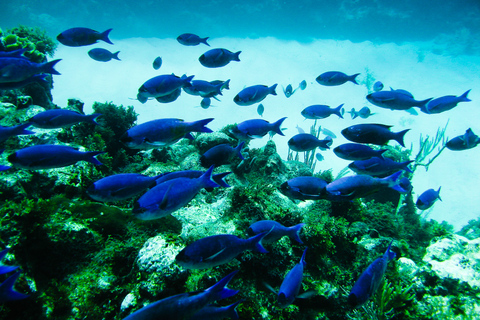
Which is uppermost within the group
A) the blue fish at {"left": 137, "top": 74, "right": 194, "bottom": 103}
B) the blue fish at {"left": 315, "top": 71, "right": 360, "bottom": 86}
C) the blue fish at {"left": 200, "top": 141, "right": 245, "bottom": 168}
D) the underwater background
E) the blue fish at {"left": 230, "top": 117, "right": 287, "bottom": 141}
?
the blue fish at {"left": 315, "top": 71, "right": 360, "bottom": 86}

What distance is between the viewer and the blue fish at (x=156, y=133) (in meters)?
2.41

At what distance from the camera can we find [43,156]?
7.73 feet

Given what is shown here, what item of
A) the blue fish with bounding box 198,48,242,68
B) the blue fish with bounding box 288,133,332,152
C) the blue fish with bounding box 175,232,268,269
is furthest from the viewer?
the blue fish with bounding box 198,48,242,68

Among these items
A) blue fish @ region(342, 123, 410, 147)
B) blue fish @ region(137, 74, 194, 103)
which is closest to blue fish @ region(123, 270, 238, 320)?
blue fish @ region(342, 123, 410, 147)

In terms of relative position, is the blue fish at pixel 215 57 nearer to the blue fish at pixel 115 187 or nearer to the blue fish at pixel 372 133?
the blue fish at pixel 372 133

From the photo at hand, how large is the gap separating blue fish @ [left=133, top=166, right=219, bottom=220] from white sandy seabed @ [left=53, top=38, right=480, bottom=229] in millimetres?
8957

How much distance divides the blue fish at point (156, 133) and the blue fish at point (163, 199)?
0.71 metres

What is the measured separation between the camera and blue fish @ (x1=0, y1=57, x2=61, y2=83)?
3010mm

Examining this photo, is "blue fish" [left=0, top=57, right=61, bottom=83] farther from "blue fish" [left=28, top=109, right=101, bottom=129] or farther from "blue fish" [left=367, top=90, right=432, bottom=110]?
"blue fish" [left=367, top=90, right=432, bottom=110]

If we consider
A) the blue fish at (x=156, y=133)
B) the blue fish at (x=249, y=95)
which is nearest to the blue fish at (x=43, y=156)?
the blue fish at (x=156, y=133)

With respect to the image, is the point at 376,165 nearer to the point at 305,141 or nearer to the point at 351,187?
the point at 351,187

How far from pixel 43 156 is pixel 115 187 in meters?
0.99

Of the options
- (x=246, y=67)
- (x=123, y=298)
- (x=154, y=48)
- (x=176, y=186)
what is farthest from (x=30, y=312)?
(x=154, y=48)

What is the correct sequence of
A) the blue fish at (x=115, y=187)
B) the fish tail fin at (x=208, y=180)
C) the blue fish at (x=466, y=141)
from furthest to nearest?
the blue fish at (x=466, y=141) < the fish tail fin at (x=208, y=180) < the blue fish at (x=115, y=187)
